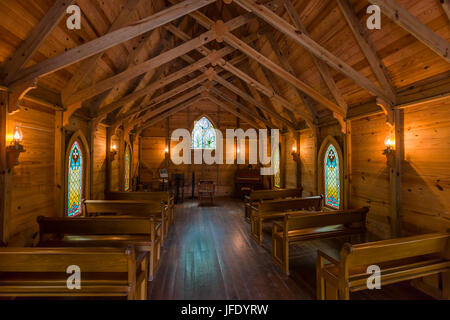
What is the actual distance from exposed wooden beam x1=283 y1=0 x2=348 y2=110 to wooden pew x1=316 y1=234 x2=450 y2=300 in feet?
11.3

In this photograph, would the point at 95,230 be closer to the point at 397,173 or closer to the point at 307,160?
the point at 397,173

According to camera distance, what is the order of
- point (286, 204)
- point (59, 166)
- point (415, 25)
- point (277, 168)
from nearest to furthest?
point (415, 25)
point (59, 166)
point (286, 204)
point (277, 168)

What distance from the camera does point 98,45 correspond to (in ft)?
10.6

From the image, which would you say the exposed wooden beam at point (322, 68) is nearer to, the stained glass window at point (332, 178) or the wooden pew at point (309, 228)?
the stained glass window at point (332, 178)

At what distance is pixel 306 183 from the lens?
7520 mm

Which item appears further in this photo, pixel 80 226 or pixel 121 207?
pixel 121 207

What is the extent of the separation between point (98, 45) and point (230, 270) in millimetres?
4385

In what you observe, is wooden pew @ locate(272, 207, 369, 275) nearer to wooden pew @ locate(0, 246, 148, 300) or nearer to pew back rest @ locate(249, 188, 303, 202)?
pew back rest @ locate(249, 188, 303, 202)

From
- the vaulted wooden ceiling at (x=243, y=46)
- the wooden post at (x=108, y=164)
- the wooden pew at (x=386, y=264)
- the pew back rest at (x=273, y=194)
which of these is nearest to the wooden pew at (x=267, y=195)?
the pew back rest at (x=273, y=194)

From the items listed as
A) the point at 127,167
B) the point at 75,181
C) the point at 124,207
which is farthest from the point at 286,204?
the point at 127,167

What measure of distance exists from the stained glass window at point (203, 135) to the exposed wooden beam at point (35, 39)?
324 inches

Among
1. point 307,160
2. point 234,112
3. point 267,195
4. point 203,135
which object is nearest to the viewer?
point 267,195
